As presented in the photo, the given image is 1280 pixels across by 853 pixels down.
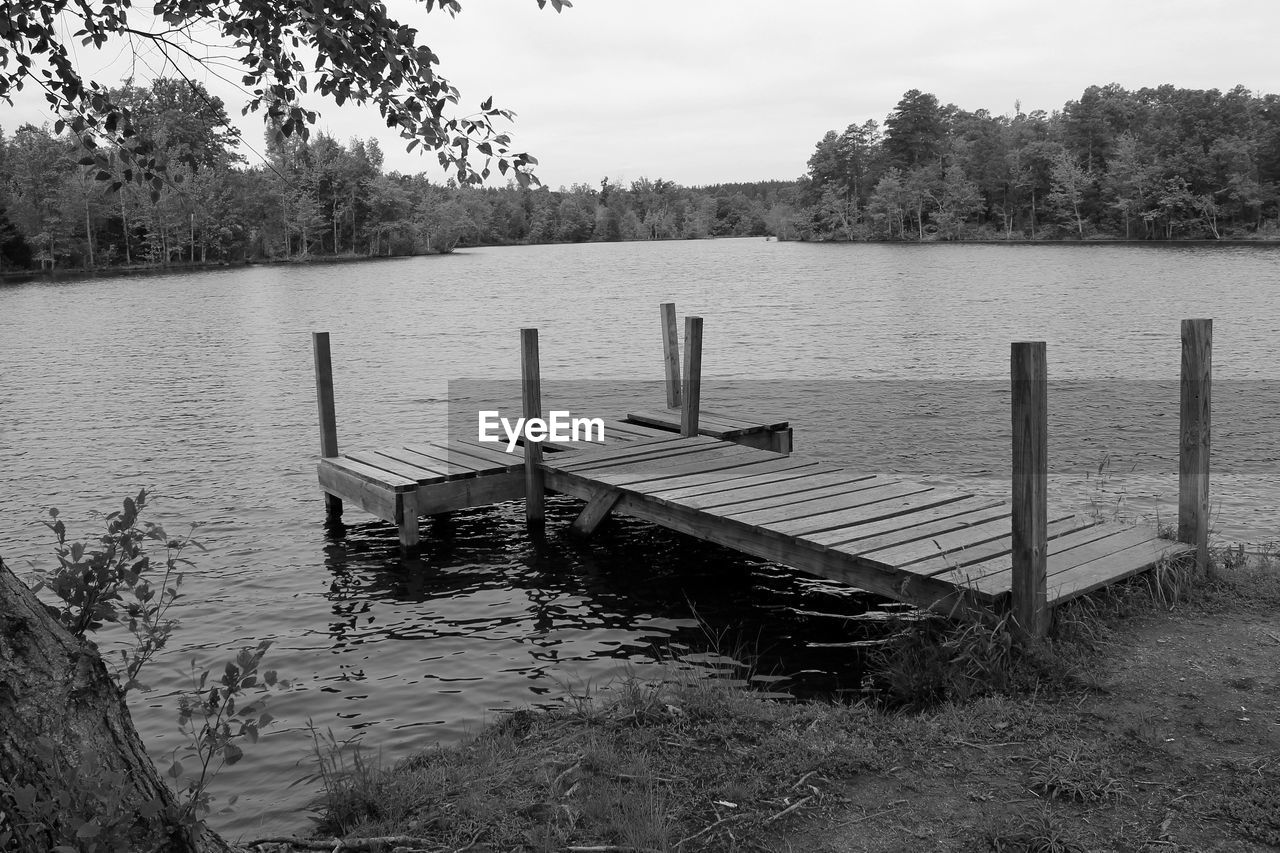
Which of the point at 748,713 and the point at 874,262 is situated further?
the point at 874,262

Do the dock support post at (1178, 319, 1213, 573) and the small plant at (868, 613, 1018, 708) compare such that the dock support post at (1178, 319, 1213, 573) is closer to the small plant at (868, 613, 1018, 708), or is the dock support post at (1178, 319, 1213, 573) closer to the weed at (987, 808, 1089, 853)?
the small plant at (868, 613, 1018, 708)

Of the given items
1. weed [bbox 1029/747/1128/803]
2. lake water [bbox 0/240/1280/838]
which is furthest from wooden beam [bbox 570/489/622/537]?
weed [bbox 1029/747/1128/803]

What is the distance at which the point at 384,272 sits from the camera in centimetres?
7875

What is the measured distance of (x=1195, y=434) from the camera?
6.54 m

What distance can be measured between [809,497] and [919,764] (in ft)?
12.6

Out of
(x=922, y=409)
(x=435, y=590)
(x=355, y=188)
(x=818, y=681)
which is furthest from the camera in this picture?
(x=355, y=188)

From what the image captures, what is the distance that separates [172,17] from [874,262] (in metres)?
72.6

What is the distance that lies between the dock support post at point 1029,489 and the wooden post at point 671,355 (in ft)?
23.2

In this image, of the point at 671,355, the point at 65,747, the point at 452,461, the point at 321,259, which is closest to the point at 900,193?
the point at 321,259

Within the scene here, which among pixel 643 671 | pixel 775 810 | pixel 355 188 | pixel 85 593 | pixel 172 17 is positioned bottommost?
pixel 643 671

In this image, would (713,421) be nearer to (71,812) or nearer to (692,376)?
(692,376)

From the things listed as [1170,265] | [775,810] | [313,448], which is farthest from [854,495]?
[1170,265]

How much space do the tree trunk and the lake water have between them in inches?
93.9

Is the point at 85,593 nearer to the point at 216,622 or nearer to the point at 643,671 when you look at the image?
the point at 643,671
